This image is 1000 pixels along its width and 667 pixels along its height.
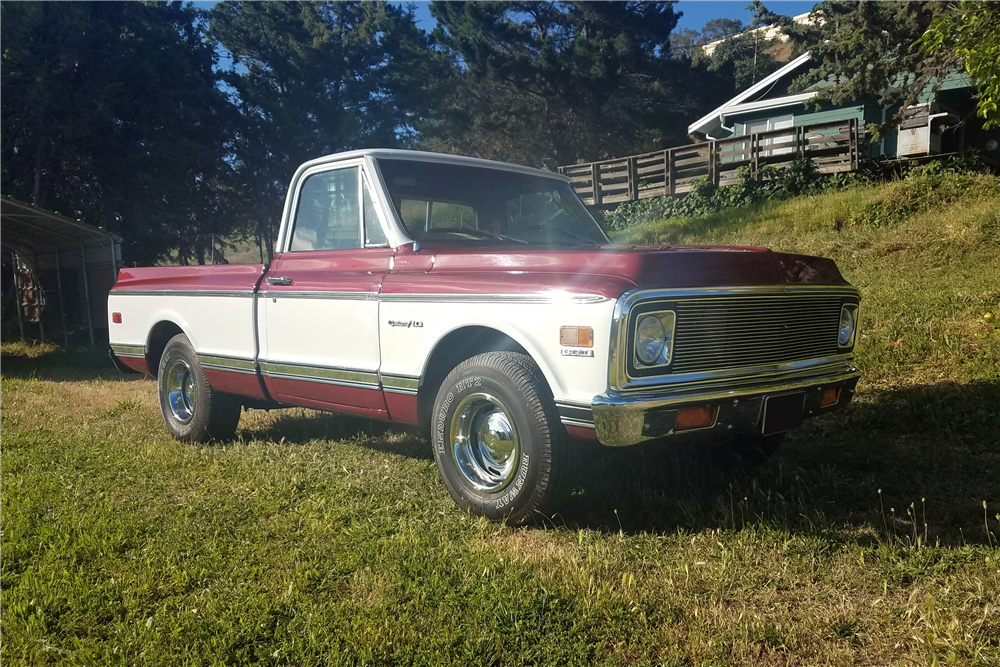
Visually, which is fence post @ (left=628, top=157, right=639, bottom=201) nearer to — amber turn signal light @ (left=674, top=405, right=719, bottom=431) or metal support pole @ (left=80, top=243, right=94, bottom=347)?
metal support pole @ (left=80, top=243, right=94, bottom=347)

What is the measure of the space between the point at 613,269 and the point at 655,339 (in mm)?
364

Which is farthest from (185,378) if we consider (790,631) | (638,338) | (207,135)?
(207,135)

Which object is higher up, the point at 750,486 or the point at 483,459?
the point at 483,459

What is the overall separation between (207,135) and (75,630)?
83.6 ft

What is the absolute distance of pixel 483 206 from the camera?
5.22m

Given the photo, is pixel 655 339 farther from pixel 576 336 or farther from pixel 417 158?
pixel 417 158

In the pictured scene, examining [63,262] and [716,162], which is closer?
[63,262]

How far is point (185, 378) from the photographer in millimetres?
6367

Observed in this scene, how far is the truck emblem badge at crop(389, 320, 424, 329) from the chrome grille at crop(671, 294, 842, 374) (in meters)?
1.42

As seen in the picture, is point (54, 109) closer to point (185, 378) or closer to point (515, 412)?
point (185, 378)

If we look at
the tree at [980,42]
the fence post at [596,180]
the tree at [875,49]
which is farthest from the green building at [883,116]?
the tree at [980,42]

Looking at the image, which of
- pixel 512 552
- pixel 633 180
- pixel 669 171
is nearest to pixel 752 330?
pixel 512 552

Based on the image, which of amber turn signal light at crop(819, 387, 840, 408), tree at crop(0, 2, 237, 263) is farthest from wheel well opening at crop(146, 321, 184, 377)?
tree at crop(0, 2, 237, 263)

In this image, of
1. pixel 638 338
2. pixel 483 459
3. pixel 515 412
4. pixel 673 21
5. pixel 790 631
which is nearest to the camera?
pixel 790 631
